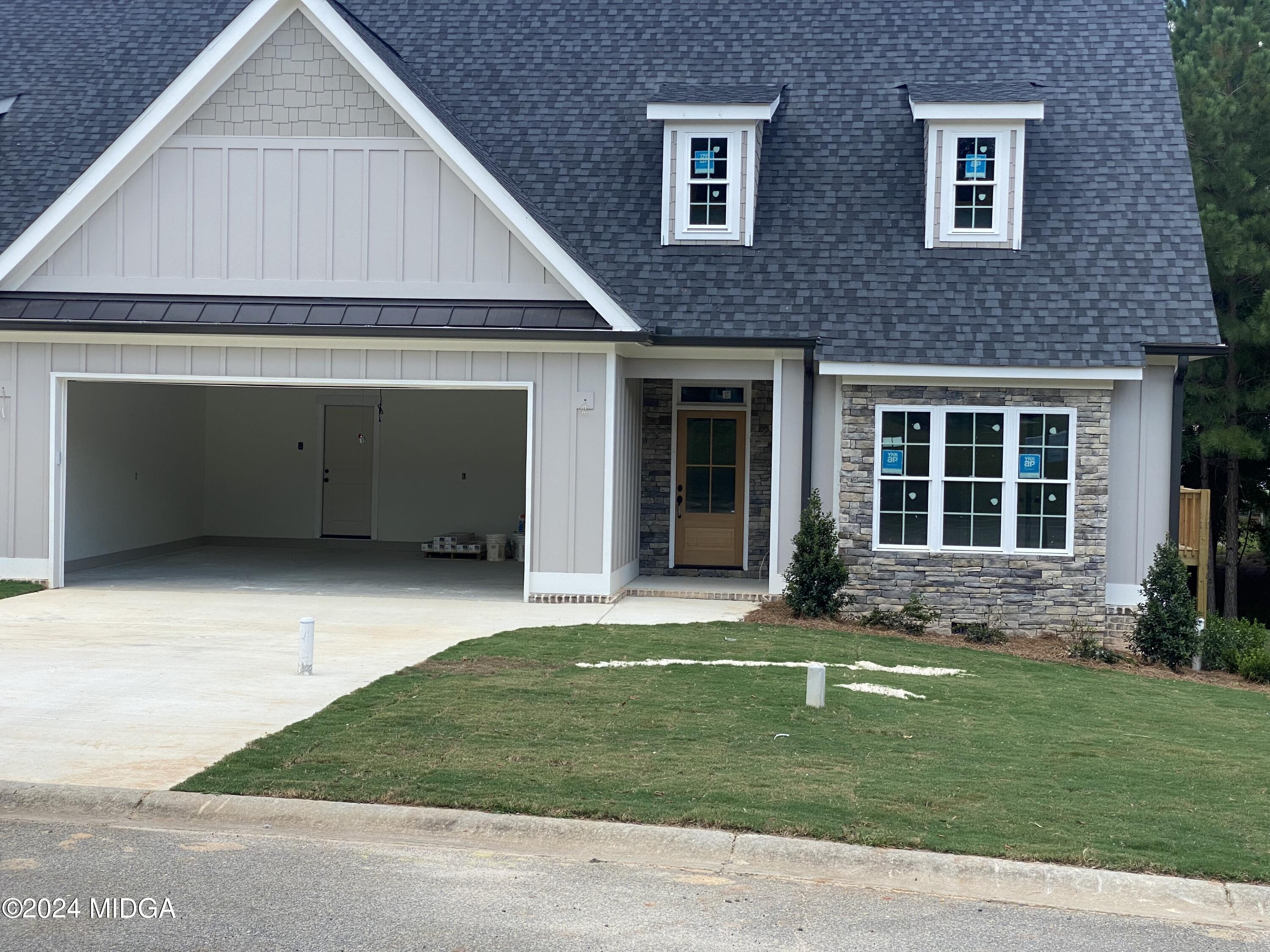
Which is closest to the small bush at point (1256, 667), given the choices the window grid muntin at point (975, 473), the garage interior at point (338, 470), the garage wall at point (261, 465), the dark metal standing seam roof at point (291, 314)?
the window grid muntin at point (975, 473)

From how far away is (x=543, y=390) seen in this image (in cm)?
1599

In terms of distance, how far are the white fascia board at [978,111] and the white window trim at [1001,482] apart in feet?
12.2

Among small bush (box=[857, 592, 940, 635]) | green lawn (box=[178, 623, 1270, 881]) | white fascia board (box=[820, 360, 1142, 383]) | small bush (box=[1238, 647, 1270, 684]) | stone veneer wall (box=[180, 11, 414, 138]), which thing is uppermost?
stone veneer wall (box=[180, 11, 414, 138])

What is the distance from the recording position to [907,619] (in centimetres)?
1571

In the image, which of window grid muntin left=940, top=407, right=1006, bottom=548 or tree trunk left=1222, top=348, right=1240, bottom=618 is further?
tree trunk left=1222, top=348, right=1240, bottom=618

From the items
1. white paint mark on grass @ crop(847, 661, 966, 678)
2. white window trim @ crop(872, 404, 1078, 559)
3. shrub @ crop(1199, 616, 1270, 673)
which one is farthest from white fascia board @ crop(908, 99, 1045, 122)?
white paint mark on grass @ crop(847, 661, 966, 678)

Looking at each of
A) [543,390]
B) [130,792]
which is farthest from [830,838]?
[543,390]

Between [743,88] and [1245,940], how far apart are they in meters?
13.5

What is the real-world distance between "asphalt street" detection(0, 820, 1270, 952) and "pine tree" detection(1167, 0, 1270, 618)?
796 inches

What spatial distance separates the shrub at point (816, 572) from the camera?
15453mm

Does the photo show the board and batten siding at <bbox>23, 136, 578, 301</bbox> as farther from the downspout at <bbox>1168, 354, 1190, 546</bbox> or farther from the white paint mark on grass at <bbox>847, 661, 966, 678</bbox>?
the downspout at <bbox>1168, 354, 1190, 546</bbox>

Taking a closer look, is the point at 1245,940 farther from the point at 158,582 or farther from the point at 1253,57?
the point at 1253,57

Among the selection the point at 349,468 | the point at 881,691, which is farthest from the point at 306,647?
the point at 349,468

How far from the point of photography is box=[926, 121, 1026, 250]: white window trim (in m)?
16.8
